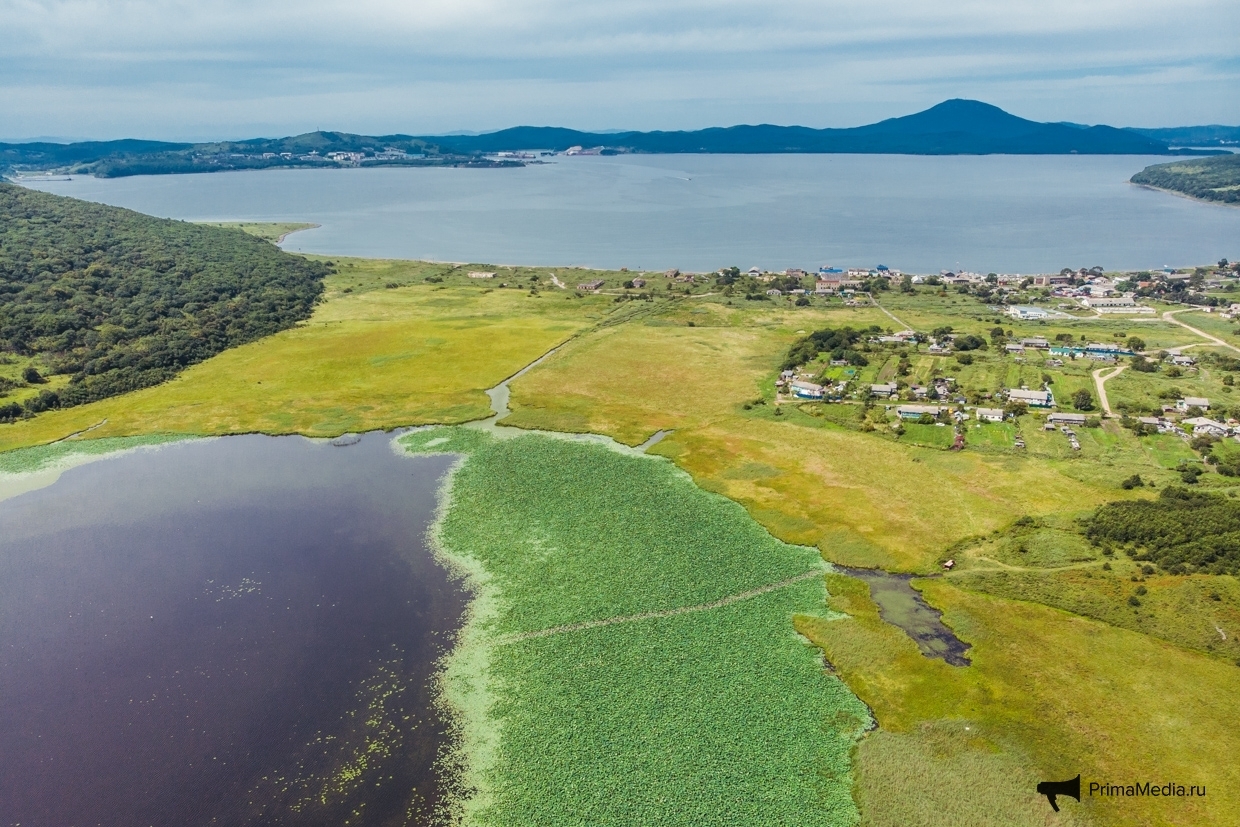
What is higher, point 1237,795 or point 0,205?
point 0,205

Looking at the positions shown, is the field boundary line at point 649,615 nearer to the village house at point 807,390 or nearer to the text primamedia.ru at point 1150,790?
the text primamedia.ru at point 1150,790

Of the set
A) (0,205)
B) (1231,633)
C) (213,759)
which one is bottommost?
(213,759)

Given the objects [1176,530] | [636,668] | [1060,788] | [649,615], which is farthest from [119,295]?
[1176,530]

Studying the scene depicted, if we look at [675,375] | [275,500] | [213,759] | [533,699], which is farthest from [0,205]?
[533,699]

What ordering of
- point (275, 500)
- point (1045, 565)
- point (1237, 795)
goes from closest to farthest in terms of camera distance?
point (1237, 795) → point (1045, 565) → point (275, 500)

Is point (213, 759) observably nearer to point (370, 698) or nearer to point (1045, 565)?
point (370, 698)

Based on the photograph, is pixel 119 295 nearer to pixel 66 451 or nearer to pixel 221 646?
pixel 66 451
